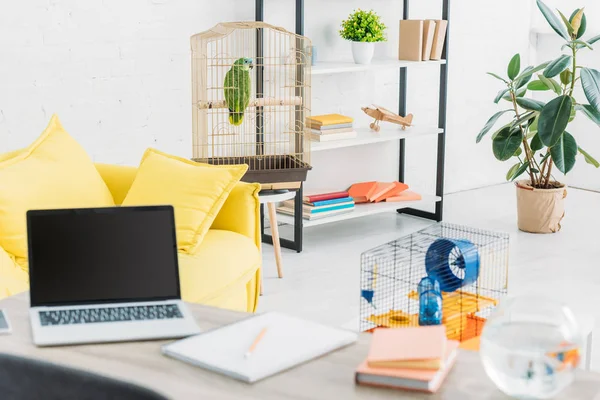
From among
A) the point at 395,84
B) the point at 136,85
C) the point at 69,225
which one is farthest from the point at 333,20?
the point at 69,225

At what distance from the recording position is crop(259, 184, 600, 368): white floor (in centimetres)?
393

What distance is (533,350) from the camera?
1396mm

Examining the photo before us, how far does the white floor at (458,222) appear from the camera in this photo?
3930 mm

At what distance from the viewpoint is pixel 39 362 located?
5.28ft

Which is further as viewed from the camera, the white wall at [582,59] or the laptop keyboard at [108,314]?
the white wall at [582,59]

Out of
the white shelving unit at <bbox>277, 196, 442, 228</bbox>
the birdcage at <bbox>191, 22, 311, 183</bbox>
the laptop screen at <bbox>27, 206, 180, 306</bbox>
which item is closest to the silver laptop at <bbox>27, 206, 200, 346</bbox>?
the laptop screen at <bbox>27, 206, 180, 306</bbox>

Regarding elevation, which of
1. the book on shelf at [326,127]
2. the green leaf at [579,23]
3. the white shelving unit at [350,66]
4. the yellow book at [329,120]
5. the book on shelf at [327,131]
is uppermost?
the green leaf at [579,23]

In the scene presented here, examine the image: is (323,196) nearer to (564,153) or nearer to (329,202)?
(329,202)

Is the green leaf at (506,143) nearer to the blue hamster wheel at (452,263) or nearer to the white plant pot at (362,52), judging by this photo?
the white plant pot at (362,52)

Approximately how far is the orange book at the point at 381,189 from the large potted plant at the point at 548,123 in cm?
58

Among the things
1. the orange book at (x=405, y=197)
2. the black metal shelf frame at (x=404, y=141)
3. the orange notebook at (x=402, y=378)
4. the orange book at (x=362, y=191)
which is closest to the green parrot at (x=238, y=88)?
the black metal shelf frame at (x=404, y=141)

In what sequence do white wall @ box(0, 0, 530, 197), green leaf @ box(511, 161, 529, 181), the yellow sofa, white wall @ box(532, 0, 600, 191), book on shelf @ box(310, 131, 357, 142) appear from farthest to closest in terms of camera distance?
white wall @ box(532, 0, 600, 191)
green leaf @ box(511, 161, 529, 181)
book on shelf @ box(310, 131, 357, 142)
white wall @ box(0, 0, 530, 197)
the yellow sofa

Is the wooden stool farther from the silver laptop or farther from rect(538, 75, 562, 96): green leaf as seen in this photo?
the silver laptop

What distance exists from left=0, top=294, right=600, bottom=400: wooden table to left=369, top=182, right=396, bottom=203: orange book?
3.43 meters
